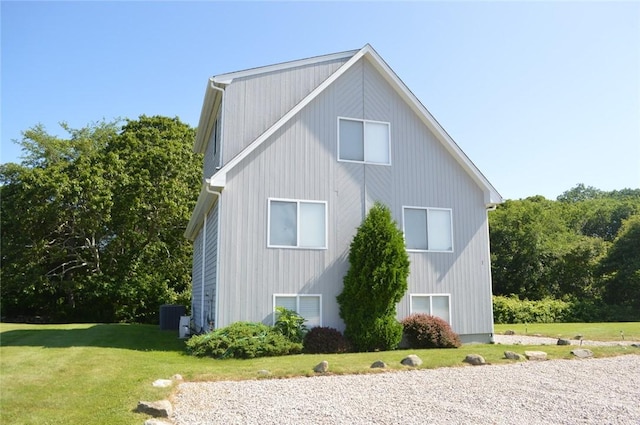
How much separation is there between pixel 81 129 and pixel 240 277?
3139cm

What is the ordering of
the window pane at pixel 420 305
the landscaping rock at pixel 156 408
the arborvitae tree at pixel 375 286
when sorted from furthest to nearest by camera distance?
the window pane at pixel 420 305 < the arborvitae tree at pixel 375 286 < the landscaping rock at pixel 156 408

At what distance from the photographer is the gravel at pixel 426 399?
272 inches

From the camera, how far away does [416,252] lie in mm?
15727

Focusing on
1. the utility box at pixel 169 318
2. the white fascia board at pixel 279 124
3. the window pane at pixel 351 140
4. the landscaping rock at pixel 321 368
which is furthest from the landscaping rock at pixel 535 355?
the utility box at pixel 169 318

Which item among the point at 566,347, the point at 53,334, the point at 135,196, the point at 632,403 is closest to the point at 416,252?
the point at 566,347

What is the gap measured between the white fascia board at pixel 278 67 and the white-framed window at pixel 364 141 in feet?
7.74

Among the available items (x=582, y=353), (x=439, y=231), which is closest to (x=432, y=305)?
(x=439, y=231)

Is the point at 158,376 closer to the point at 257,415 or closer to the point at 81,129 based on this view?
the point at 257,415

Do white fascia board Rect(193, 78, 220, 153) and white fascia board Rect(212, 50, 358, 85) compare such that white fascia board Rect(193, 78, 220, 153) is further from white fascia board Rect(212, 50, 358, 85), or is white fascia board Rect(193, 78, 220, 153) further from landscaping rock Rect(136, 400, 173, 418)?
landscaping rock Rect(136, 400, 173, 418)

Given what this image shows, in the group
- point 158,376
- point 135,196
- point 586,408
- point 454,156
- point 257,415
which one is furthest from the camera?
point 135,196

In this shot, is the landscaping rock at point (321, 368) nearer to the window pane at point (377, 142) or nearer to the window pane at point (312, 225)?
the window pane at point (312, 225)

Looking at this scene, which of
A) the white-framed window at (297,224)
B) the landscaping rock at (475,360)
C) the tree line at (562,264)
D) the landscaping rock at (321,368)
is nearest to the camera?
the landscaping rock at (321,368)

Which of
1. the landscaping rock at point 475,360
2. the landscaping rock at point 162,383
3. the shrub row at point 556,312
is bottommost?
the shrub row at point 556,312

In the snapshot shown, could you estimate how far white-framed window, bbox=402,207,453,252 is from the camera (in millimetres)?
15849
